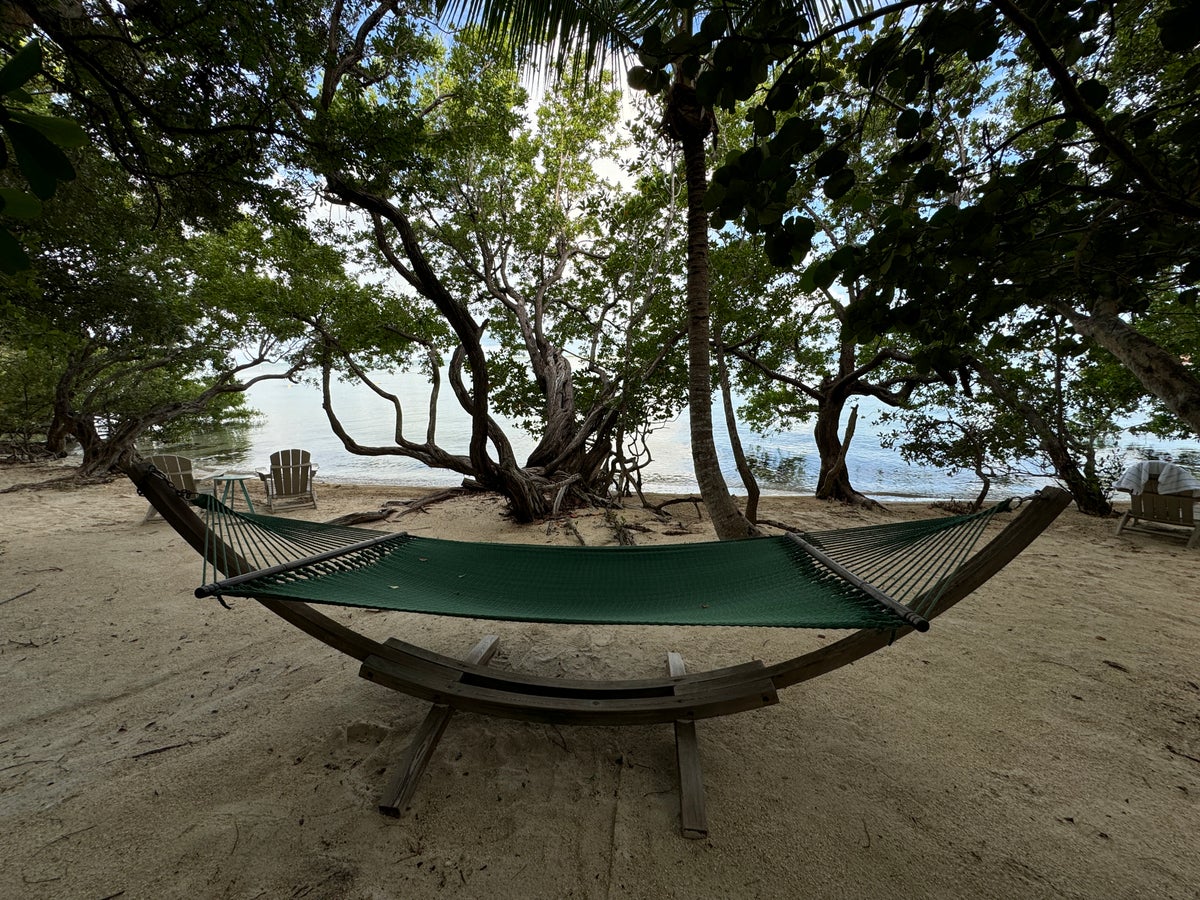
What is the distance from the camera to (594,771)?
140 cm

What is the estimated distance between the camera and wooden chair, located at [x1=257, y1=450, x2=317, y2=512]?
555 cm

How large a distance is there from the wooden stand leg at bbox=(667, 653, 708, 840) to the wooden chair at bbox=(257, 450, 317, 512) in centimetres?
566

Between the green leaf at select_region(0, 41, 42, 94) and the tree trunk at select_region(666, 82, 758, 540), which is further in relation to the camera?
the tree trunk at select_region(666, 82, 758, 540)

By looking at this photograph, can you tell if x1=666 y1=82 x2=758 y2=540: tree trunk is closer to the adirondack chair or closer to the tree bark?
the adirondack chair

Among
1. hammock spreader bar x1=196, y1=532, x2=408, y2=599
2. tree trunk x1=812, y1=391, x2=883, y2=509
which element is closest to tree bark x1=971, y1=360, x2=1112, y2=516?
tree trunk x1=812, y1=391, x2=883, y2=509

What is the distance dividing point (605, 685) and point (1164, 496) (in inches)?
230

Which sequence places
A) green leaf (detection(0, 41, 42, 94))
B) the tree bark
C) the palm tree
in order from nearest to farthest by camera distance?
green leaf (detection(0, 41, 42, 94))
the palm tree
the tree bark

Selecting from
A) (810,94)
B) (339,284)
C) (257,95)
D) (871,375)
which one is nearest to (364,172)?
(257,95)

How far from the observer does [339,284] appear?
6.23m

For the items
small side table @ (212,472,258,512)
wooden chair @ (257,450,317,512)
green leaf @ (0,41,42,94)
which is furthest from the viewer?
wooden chair @ (257,450,317,512)

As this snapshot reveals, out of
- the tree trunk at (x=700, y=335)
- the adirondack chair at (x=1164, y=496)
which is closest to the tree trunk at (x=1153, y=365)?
the adirondack chair at (x=1164, y=496)

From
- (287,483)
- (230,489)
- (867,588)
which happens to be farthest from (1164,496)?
(287,483)

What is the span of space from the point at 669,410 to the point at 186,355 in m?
9.37

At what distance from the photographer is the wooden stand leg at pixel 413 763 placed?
1218 millimetres
